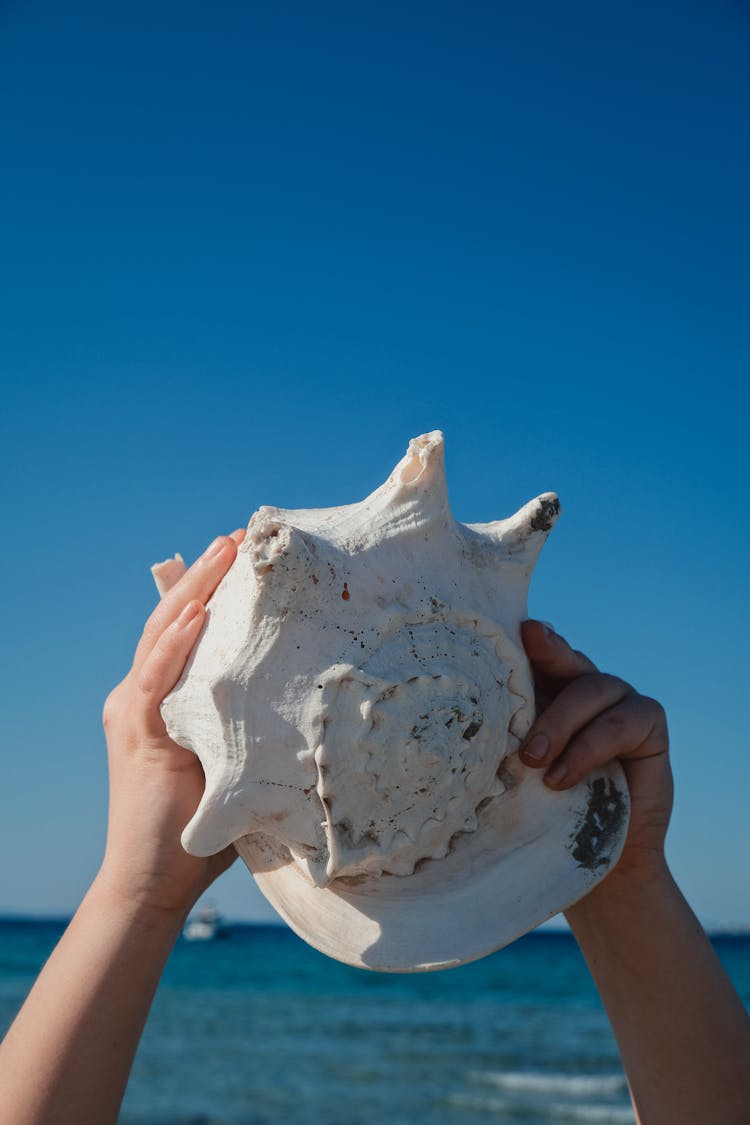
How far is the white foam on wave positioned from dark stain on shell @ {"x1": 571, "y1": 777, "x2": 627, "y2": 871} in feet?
35.6

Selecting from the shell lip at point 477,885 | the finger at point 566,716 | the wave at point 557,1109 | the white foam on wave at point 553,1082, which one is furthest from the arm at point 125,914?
the white foam on wave at point 553,1082

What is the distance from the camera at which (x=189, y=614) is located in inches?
66.4

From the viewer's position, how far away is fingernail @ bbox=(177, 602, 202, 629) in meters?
1.68

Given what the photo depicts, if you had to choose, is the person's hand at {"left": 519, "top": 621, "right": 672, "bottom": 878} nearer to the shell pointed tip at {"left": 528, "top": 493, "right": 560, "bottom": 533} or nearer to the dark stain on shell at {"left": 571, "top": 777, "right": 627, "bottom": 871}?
the dark stain on shell at {"left": 571, "top": 777, "right": 627, "bottom": 871}

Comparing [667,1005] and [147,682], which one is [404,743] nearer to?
[147,682]

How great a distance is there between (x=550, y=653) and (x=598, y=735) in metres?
0.17

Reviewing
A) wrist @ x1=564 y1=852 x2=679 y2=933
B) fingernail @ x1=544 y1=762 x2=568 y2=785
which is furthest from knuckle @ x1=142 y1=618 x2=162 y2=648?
wrist @ x1=564 y1=852 x2=679 y2=933

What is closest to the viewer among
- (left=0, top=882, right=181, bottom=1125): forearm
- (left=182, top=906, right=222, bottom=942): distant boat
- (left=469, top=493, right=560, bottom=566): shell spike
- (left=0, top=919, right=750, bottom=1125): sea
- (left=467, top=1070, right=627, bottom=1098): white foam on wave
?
(left=0, top=882, right=181, bottom=1125): forearm

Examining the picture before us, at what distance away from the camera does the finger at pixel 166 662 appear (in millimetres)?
1668

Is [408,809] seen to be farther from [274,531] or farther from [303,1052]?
[303,1052]

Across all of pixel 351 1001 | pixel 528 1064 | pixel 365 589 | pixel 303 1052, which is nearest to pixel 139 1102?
pixel 303 1052

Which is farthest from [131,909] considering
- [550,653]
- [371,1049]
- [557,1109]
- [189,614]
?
[371,1049]

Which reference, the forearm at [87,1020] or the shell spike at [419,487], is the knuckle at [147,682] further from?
the shell spike at [419,487]

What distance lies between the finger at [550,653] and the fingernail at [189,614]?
0.58 m
